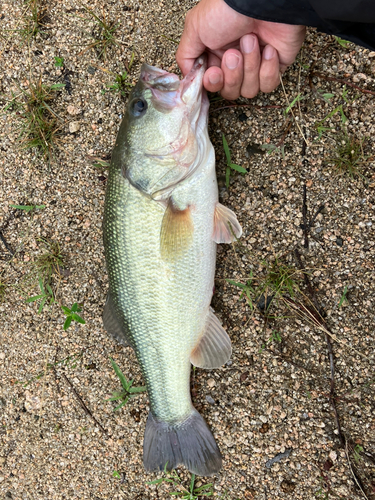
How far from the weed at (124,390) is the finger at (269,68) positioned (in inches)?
90.4

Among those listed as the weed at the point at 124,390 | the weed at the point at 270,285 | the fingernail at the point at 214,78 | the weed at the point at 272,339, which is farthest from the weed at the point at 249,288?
the fingernail at the point at 214,78

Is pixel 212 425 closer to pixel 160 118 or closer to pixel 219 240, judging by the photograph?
pixel 219 240

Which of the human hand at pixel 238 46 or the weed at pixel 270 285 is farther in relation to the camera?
the weed at pixel 270 285

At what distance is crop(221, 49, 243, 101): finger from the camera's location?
207 cm

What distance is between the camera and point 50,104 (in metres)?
2.85

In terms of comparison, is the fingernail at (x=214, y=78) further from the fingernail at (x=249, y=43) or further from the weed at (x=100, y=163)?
the weed at (x=100, y=163)

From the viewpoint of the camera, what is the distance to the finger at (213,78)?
212 centimetres

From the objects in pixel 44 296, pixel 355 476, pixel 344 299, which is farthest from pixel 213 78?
pixel 355 476

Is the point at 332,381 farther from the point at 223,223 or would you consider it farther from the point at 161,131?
the point at 161,131

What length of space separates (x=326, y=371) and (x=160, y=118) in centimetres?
197

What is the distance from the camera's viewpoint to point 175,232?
208 cm

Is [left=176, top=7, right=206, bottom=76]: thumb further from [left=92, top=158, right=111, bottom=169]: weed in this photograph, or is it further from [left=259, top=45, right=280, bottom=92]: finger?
[left=92, top=158, right=111, bottom=169]: weed

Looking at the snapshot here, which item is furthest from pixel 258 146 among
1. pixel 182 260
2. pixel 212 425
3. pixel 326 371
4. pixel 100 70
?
pixel 212 425

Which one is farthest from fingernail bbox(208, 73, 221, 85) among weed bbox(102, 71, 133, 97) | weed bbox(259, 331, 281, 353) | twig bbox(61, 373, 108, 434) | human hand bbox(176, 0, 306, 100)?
twig bbox(61, 373, 108, 434)
